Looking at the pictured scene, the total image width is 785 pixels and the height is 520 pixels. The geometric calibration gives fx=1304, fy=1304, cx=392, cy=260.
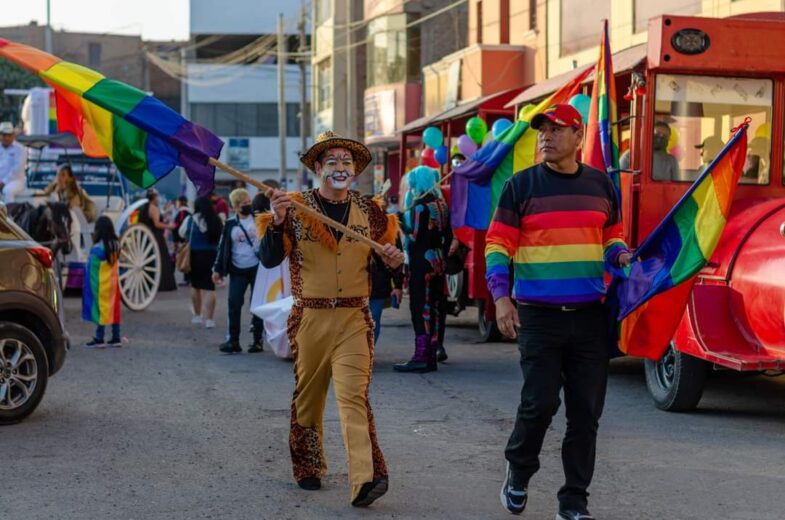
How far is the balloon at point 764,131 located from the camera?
408 inches

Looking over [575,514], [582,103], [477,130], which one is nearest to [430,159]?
[477,130]

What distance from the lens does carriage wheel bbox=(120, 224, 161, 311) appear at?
18.5m

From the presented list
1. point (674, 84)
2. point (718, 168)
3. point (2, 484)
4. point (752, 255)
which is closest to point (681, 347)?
point (752, 255)

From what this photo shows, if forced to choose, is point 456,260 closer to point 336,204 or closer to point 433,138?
point 336,204

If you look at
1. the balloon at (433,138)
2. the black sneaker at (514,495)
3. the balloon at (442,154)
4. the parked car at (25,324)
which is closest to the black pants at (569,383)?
the black sneaker at (514,495)

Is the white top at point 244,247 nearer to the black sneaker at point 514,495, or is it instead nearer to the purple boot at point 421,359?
the purple boot at point 421,359

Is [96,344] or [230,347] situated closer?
[230,347]

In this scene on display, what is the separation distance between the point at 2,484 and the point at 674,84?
5922 millimetres

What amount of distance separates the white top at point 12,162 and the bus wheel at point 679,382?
10269 mm

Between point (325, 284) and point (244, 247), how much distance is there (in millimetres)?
7038

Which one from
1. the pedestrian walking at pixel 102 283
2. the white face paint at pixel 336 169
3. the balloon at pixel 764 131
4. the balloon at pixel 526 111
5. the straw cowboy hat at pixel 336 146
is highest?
the balloon at pixel 526 111

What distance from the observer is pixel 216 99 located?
6794cm

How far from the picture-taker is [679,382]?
9203mm

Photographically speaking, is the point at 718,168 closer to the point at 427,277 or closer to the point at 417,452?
the point at 417,452
